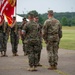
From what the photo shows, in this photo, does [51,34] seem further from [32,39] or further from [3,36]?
[3,36]

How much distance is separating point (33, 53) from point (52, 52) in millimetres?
753

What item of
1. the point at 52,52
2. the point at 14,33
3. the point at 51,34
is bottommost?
the point at 52,52

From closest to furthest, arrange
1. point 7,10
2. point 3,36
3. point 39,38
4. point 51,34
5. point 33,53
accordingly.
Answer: point 33,53 < point 51,34 < point 39,38 < point 3,36 < point 7,10

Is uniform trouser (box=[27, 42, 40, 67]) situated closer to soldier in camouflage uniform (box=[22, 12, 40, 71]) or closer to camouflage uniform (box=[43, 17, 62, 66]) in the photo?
soldier in camouflage uniform (box=[22, 12, 40, 71])

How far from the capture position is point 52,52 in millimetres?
14211

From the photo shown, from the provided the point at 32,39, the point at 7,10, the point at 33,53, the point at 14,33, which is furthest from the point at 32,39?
the point at 7,10

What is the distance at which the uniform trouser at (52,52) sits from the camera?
14.1m

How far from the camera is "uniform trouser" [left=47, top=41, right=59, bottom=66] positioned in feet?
46.4

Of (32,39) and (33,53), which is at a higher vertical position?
(32,39)

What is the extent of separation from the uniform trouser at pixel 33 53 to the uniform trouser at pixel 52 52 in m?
0.54

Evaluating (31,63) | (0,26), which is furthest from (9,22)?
(31,63)

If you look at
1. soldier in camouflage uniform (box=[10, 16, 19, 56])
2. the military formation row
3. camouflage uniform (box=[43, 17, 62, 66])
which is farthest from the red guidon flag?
camouflage uniform (box=[43, 17, 62, 66])

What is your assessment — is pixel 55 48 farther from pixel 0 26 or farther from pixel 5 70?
pixel 0 26

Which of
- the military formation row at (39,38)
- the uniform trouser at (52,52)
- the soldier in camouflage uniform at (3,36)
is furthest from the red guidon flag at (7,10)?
the uniform trouser at (52,52)
